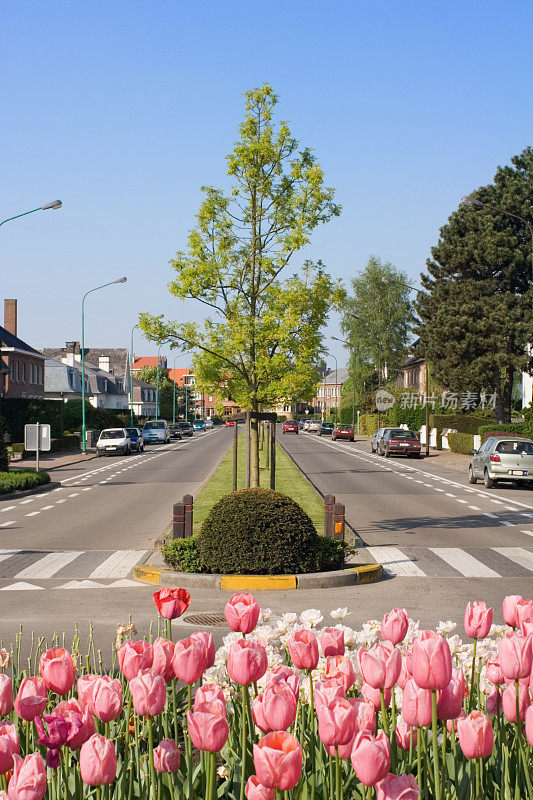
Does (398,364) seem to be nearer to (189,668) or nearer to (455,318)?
(455,318)

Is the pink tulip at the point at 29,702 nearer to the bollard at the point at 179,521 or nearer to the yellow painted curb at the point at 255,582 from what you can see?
the yellow painted curb at the point at 255,582

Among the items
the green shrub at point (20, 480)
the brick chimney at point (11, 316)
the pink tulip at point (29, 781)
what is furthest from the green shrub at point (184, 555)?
the brick chimney at point (11, 316)

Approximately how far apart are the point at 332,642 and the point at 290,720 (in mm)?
1119

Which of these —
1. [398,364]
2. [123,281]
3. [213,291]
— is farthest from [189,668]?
[398,364]

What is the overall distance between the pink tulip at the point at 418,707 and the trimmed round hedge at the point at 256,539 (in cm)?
946

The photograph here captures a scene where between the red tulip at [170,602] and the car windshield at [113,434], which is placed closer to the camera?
the red tulip at [170,602]

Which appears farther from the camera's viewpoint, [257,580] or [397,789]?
[257,580]

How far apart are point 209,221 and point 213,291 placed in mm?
1251

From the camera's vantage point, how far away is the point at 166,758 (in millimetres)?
2498

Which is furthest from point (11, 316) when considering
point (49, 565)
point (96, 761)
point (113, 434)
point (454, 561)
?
point (96, 761)

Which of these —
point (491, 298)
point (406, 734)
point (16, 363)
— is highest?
point (491, 298)

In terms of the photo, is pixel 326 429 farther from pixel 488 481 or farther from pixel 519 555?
pixel 519 555

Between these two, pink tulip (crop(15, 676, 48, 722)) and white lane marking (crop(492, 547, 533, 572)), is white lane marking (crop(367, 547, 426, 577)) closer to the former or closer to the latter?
white lane marking (crop(492, 547, 533, 572))

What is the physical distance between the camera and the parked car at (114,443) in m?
53.1
